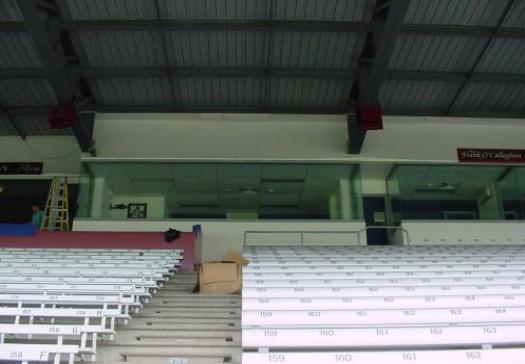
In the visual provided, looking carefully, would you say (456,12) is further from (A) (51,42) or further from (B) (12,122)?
(B) (12,122)

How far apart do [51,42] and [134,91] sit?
1.99m

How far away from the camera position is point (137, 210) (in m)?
9.70

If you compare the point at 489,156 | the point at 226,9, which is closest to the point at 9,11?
the point at 226,9

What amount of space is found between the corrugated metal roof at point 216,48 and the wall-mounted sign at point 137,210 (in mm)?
2683

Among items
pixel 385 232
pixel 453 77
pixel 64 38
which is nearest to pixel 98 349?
pixel 64 38

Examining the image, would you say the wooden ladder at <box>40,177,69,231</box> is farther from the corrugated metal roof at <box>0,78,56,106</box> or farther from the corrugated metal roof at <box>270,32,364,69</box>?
the corrugated metal roof at <box>270,32,364,69</box>

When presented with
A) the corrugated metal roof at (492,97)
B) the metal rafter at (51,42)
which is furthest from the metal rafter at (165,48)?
the corrugated metal roof at (492,97)

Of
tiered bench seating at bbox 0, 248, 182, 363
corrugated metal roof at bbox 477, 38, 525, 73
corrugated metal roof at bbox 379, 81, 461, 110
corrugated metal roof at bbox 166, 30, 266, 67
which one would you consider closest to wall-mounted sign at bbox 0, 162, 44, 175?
tiered bench seating at bbox 0, 248, 182, 363

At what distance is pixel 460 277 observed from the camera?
245 inches

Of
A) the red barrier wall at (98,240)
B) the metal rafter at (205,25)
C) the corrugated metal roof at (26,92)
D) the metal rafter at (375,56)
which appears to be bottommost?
the red barrier wall at (98,240)

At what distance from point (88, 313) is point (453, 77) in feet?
25.5

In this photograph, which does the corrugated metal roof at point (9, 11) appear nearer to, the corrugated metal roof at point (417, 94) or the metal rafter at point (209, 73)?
the metal rafter at point (209, 73)

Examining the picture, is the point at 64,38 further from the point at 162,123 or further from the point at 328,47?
the point at 328,47

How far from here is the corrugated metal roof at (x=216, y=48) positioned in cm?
881
